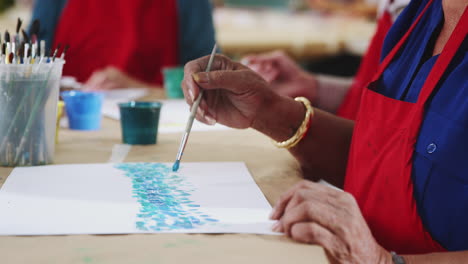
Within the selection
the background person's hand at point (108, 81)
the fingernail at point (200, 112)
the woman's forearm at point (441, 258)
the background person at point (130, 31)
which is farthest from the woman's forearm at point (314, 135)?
the background person at point (130, 31)

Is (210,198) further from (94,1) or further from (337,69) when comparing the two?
(337,69)

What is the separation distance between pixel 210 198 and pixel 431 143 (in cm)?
33

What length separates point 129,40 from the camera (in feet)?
7.50

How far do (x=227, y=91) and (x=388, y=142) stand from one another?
1.13 feet

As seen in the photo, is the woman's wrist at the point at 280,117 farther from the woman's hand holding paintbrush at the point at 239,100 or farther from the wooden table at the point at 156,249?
the wooden table at the point at 156,249

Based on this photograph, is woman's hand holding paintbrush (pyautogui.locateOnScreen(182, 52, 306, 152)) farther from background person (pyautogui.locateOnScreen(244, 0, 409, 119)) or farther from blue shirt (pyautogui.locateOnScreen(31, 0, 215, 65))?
blue shirt (pyautogui.locateOnScreen(31, 0, 215, 65))

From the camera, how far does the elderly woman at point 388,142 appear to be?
2.25 ft

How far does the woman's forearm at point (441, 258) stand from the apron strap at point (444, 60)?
22cm

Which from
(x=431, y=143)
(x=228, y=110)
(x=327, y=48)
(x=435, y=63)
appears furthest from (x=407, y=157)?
(x=327, y=48)

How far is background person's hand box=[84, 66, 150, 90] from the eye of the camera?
182 cm

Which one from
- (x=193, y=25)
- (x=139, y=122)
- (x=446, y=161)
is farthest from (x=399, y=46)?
(x=193, y=25)

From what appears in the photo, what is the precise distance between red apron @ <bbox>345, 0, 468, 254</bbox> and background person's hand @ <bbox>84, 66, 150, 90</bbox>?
1.11 metres

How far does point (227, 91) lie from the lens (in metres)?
1.07

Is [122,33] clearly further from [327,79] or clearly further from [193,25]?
[327,79]
